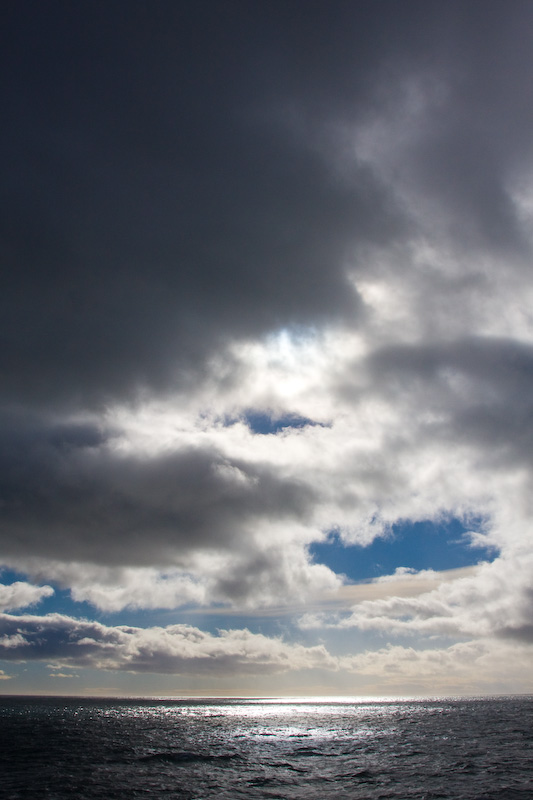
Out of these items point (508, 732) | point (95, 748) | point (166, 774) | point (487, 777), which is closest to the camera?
point (487, 777)

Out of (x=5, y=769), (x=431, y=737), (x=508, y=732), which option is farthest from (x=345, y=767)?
(x=508, y=732)

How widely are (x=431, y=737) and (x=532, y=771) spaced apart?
52.6 metres


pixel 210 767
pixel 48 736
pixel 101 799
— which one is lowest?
pixel 48 736

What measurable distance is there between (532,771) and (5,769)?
6414 cm

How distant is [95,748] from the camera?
88375 millimetres

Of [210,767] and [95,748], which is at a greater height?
[210,767]

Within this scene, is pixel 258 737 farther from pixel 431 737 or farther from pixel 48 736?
pixel 48 736

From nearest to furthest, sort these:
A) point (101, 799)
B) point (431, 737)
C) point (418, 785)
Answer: point (101, 799)
point (418, 785)
point (431, 737)

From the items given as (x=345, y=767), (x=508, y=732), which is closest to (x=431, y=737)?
(x=508, y=732)

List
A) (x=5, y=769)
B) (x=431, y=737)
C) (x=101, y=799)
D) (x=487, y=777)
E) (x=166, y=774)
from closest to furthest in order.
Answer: (x=101, y=799) → (x=487, y=777) → (x=166, y=774) → (x=5, y=769) → (x=431, y=737)

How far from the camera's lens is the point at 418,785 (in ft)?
173

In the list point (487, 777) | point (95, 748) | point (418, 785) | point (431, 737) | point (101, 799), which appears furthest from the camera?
point (431, 737)

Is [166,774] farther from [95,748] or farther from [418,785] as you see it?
[95,748]

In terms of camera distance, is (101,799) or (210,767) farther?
(210,767)
